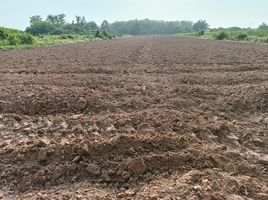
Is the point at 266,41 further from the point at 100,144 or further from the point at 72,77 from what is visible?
the point at 100,144

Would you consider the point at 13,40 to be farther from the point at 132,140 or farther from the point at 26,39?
the point at 132,140

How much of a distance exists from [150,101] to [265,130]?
2.59 m

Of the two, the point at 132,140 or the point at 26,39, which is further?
the point at 26,39

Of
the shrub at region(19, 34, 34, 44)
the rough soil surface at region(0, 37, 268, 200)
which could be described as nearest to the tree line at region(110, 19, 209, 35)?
the shrub at region(19, 34, 34, 44)

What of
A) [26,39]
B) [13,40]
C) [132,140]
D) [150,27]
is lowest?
[150,27]

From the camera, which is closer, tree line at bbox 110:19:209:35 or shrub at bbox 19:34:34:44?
shrub at bbox 19:34:34:44

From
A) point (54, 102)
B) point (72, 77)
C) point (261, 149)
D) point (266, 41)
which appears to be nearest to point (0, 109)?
point (54, 102)

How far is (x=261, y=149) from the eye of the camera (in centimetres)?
608

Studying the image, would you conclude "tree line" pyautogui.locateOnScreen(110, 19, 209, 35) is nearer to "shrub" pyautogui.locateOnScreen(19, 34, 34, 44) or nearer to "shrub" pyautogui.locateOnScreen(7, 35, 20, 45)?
"shrub" pyautogui.locateOnScreen(19, 34, 34, 44)

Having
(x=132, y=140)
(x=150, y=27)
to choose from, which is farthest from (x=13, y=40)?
(x=150, y=27)

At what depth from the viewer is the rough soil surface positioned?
4.63 meters

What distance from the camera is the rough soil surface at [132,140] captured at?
Result: 15.2 ft

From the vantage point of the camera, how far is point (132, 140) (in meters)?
5.73

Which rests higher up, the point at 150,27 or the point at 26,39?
the point at 26,39
